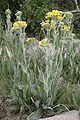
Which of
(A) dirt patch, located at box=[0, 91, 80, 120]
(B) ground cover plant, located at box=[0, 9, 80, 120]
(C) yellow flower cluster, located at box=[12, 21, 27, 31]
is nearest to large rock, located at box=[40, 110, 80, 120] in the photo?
(A) dirt patch, located at box=[0, 91, 80, 120]

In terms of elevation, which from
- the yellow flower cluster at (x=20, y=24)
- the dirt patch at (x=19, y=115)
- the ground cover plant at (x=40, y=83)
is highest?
the yellow flower cluster at (x=20, y=24)

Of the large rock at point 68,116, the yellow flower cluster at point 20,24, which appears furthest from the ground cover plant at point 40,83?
the large rock at point 68,116

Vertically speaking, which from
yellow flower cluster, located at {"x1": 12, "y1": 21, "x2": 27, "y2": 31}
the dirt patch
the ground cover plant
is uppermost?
yellow flower cluster, located at {"x1": 12, "y1": 21, "x2": 27, "y2": 31}

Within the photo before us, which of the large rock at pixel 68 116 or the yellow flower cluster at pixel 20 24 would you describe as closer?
the large rock at pixel 68 116

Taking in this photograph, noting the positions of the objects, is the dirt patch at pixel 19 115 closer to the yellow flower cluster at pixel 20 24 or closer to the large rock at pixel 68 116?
the large rock at pixel 68 116

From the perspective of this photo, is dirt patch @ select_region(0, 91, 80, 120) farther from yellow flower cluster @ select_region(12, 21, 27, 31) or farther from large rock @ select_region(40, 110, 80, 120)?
yellow flower cluster @ select_region(12, 21, 27, 31)

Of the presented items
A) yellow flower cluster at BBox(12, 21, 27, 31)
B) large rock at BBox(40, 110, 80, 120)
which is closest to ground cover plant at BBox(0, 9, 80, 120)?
yellow flower cluster at BBox(12, 21, 27, 31)

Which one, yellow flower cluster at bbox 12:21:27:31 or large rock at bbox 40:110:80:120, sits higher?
→ yellow flower cluster at bbox 12:21:27:31

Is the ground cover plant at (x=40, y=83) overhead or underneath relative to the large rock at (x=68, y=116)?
overhead

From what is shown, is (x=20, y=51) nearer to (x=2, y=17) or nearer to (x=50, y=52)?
(x=50, y=52)

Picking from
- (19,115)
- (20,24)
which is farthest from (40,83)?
(20,24)

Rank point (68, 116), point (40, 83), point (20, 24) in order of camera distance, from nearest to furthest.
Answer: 1. point (68, 116)
2. point (20, 24)
3. point (40, 83)

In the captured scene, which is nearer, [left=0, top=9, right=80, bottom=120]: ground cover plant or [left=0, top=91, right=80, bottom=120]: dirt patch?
[left=0, top=91, right=80, bottom=120]: dirt patch

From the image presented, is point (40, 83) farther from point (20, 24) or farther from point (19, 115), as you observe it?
point (20, 24)
